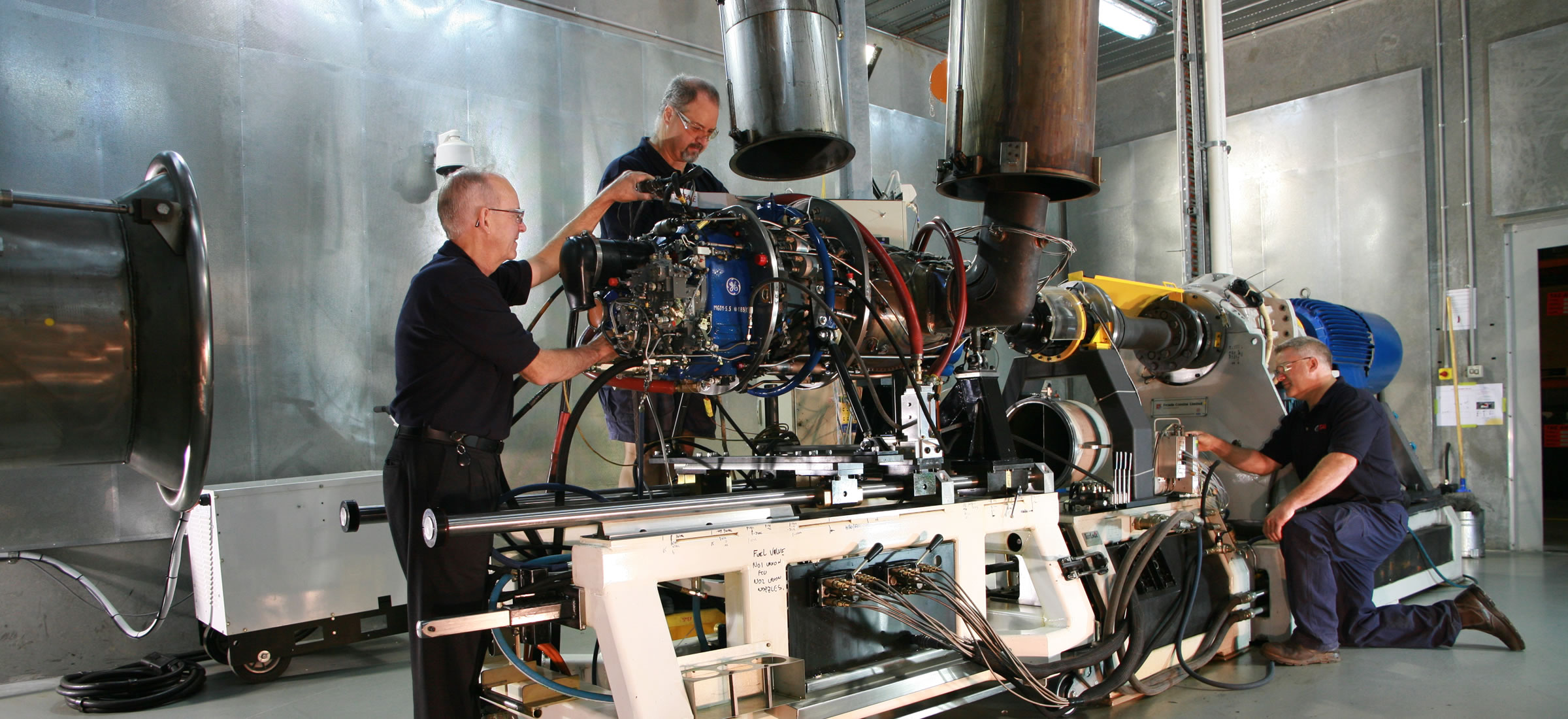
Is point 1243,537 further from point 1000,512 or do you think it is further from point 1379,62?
point 1379,62

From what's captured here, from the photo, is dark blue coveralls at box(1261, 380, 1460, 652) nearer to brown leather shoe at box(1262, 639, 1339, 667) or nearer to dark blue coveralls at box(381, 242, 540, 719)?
brown leather shoe at box(1262, 639, 1339, 667)

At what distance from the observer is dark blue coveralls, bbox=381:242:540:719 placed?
179cm

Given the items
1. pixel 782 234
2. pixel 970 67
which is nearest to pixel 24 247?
pixel 782 234

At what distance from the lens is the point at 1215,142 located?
16.3ft

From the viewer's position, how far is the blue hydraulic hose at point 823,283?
188cm

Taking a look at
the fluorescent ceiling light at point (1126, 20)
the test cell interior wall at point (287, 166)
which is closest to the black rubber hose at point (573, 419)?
the test cell interior wall at point (287, 166)

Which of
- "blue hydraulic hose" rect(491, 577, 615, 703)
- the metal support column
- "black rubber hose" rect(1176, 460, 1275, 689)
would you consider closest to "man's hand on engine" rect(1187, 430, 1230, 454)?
"black rubber hose" rect(1176, 460, 1275, 689)

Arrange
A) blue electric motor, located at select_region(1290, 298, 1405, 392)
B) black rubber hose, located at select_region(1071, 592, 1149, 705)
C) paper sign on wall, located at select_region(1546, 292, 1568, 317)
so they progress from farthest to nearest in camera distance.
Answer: paper sign on wall, located at select_region(1546, 292, 1568, 317), blue electric motor, located at select_region(1290, 298, 1405, 392), black rubber hose, located at select_region(1071, 592, 1149, 705)

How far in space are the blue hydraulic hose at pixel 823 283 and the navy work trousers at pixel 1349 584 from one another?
192cm

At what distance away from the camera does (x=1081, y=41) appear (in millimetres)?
2018

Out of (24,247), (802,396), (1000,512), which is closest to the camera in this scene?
(24,247)

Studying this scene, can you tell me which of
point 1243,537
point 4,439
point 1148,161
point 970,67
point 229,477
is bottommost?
point 1243,537

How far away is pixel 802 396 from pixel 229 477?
8.55ft

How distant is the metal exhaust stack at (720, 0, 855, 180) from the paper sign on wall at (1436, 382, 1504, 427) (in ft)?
16.6
